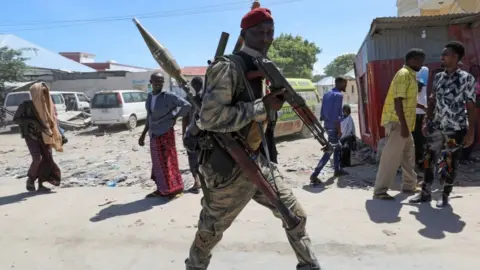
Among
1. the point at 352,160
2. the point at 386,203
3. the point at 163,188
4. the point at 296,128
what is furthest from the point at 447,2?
the point at 163,188

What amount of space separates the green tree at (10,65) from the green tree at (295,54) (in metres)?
25.9

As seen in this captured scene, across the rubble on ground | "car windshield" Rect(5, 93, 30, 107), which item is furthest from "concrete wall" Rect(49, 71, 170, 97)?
"car windshield" Rect(5, 93, 30, 107)

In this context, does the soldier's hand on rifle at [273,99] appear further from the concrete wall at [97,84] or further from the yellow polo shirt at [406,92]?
the concrete wall at [97,84]

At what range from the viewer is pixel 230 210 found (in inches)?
98.7

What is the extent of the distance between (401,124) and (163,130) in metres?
2.81

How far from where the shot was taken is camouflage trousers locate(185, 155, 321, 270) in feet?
7.98

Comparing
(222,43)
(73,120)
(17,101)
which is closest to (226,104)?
(222,43)

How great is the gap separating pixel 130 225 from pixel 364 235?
93.7 inches

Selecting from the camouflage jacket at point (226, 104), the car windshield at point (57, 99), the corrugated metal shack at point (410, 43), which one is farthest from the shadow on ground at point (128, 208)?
the car windshield at point (57, 99)

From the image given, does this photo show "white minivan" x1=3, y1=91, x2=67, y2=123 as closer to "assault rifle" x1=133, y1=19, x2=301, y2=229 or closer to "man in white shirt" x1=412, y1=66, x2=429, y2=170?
"man in white shirt" x1=412, y1=66, x2=429, y2=170

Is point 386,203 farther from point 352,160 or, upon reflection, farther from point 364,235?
point 352,160

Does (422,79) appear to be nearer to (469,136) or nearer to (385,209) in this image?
(469,136)

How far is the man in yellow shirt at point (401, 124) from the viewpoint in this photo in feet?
14.6

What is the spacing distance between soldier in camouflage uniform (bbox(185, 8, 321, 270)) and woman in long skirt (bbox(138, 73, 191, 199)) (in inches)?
106
